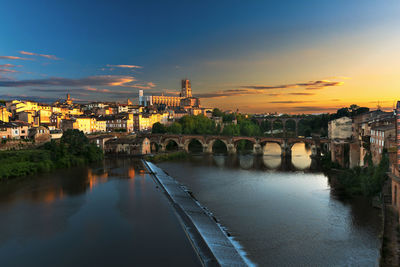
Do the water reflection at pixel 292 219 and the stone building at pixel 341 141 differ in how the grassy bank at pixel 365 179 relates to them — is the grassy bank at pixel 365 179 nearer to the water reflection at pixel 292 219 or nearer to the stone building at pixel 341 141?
the water reflection at pixel 292 219

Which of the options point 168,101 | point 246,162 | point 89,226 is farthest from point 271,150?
point 168,101

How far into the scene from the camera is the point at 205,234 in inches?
399

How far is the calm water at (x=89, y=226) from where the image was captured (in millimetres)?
8672

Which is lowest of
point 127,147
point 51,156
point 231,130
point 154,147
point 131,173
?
point 131,173

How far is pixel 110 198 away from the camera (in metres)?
14.8

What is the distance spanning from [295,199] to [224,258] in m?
6.99

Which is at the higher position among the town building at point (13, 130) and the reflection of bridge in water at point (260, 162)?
the town building at point (13, 130)

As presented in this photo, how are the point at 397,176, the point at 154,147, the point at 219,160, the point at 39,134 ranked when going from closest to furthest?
the point at 397,176 → the point at 39,134 → the point at 219,160 → the point at 154,147

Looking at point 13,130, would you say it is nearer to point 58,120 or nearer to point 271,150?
point 58,120

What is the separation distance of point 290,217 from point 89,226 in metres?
7.42

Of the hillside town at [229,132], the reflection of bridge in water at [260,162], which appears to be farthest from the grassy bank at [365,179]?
the reflection of bridge in water at [260,162]

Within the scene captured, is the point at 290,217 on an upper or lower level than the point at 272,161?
lower

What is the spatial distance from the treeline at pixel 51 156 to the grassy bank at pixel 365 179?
1890cm

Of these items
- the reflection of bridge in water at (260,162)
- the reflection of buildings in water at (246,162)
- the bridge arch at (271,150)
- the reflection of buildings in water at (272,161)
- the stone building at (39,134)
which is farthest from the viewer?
the bridge arch at (271,150)
